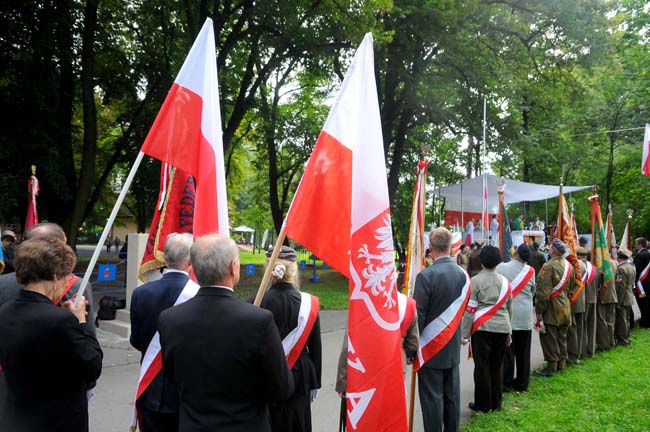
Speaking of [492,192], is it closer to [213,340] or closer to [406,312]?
[406,312]

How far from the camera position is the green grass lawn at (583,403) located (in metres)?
5.56

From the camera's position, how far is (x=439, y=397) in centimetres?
475

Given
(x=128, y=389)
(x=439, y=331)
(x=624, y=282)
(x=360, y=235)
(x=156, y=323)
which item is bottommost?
(x=128, y=389)

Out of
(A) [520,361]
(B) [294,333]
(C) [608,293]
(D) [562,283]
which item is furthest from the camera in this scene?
(C) [608,293]

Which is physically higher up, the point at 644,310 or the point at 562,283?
the point at 562,283

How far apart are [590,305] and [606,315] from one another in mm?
764

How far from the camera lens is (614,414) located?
5.96 m

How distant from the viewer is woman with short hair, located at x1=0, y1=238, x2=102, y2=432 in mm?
2529

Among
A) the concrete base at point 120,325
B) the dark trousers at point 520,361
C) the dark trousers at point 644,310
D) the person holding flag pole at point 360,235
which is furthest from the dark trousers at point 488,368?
the dark trousers at point 644,310

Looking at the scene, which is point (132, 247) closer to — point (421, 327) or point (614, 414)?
point (421, 327)

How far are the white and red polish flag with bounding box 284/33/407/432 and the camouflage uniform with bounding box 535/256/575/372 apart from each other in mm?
5264

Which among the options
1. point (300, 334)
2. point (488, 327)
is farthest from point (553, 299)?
point (300, 334)

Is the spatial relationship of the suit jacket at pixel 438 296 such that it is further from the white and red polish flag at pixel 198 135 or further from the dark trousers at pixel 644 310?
the dark trousers at pixel 644 310

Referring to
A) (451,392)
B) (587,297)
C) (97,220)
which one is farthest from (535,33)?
(97,220)
